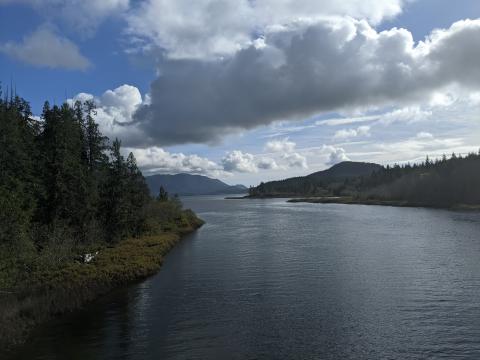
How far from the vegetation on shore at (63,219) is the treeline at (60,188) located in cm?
13

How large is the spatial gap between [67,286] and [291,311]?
20.4 m

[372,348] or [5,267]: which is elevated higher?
[5,267]

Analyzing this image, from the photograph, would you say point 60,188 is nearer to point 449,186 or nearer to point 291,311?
point 291,311

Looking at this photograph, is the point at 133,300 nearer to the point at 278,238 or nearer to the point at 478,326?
the point at 478,326

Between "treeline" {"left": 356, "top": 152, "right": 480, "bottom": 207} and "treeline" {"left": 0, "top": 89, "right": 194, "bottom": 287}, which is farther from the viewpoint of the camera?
"treeline" {"left": 356, "top": 152, "right": 480, "bottom": 207}

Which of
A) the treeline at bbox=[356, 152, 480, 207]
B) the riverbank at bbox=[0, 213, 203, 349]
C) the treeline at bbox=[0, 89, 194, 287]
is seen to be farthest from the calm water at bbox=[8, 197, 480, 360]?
the treeline at bbox=[356, 152, 480, 207]

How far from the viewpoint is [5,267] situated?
109 ft

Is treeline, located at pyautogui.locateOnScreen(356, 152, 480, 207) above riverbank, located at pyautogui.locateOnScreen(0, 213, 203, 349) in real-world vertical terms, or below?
above

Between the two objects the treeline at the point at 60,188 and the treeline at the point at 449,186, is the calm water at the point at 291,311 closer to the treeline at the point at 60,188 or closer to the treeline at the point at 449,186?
the treeline at the point at 60,188

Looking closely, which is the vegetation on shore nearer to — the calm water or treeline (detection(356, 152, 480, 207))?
the calm water

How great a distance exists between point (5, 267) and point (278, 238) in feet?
157

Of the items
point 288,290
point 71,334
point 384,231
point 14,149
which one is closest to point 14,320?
point 71,334

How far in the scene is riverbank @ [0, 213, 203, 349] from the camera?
2743 cm

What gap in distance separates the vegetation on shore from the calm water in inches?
119
